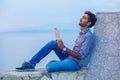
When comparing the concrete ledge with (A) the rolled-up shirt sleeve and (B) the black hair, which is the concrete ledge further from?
(B) the black hair

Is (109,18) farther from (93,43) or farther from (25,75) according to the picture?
(25,75)

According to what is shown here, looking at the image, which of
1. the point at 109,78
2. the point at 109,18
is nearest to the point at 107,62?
the point at 109,78

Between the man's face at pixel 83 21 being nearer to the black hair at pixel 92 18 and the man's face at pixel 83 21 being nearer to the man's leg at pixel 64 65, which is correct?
the black hair at pixel 92 18

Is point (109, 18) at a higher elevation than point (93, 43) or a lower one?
higher

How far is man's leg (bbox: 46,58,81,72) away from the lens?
249 inches

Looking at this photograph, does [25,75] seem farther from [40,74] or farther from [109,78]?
[109,78]

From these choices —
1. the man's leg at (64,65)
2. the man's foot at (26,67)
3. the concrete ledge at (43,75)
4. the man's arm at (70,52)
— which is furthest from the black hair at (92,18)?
the man's foot at (26,67)

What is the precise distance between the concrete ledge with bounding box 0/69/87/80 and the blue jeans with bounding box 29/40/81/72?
9 centimetres

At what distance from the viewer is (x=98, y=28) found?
635 centimetres

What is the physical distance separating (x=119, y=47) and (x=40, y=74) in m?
1.39

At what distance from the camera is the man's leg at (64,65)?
249 inches

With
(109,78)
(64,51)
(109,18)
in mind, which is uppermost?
(109,18)

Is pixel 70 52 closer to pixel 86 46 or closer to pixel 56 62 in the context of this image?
pixel 86 46

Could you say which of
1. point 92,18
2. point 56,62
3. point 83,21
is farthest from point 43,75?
point 92,18
